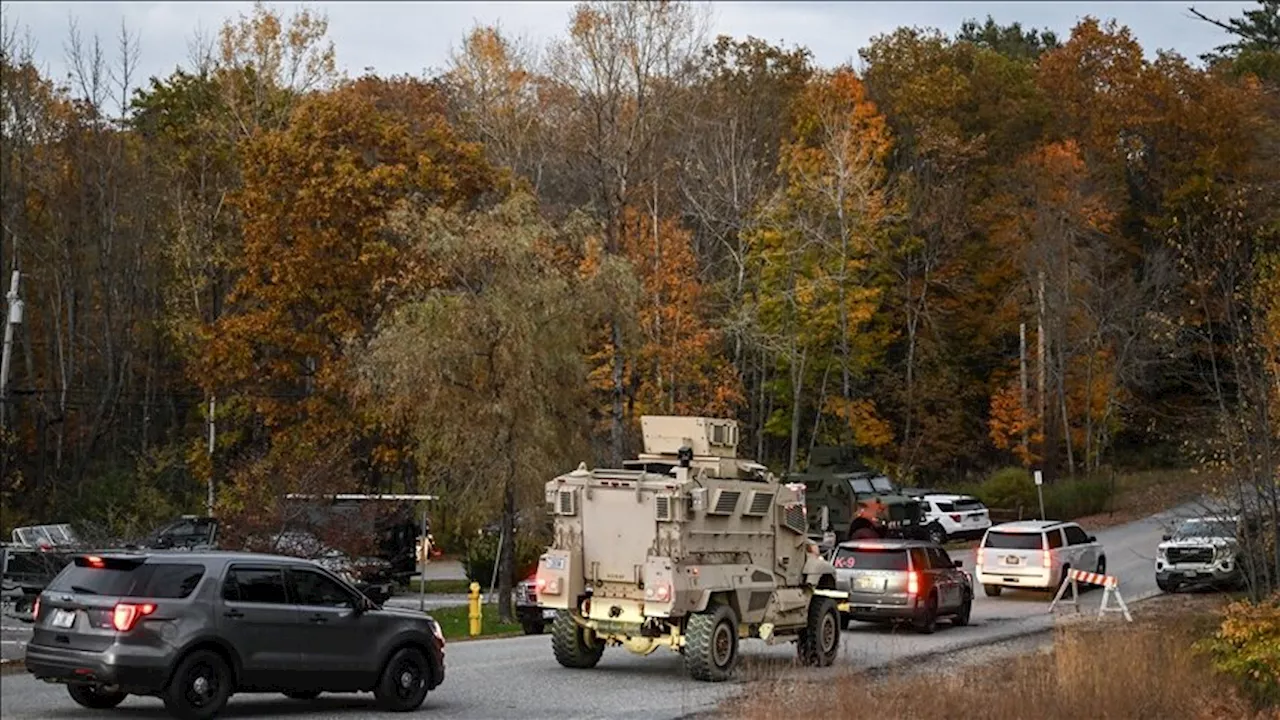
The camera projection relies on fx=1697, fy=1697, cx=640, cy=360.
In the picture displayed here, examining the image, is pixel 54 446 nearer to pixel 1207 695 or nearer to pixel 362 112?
pixel 362 112

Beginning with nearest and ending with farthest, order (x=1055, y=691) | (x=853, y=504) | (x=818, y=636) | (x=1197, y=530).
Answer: (x=1055, y=691), (x=818, y=636), (x=1197, y=530), (x=853, y=504)

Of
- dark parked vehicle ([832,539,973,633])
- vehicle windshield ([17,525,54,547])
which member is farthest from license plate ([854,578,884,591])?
vehicle windshield ([17,525,54,547])

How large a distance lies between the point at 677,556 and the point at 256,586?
6.15m

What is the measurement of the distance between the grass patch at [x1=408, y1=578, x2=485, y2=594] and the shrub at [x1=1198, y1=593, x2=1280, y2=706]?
85.0ft

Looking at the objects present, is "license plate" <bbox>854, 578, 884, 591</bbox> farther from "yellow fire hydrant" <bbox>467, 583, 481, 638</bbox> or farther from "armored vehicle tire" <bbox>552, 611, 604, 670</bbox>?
"armored vehicle tire" <bbox>552, 611, 604, 670</bbox>

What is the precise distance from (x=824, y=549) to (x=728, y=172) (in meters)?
24.1

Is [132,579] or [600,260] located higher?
[600,260]

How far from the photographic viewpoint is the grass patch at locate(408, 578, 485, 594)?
143ft

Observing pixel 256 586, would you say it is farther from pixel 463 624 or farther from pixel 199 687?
pixel 463 624

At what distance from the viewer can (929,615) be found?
1144 inches

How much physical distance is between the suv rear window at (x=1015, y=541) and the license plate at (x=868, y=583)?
9.29m

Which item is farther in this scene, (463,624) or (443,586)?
(443,586)

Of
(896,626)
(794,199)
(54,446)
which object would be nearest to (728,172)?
(794,199)

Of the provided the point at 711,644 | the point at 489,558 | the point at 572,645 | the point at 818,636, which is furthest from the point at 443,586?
the point at 711,644
